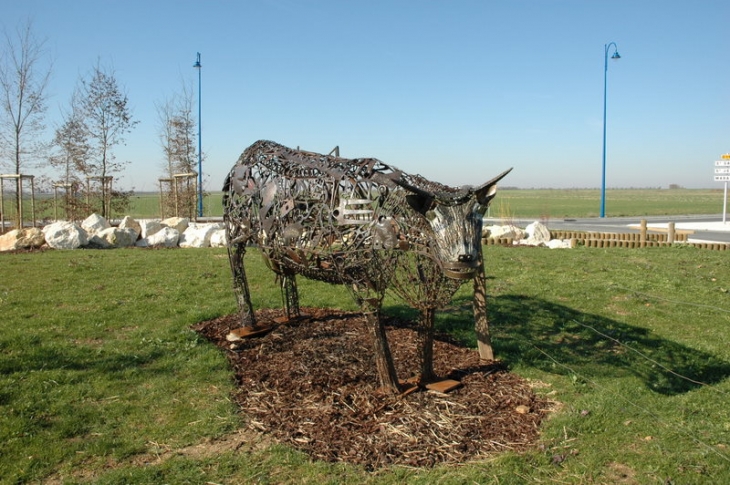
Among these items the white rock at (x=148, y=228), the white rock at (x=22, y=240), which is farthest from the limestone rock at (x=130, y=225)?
the white rock at (x=22, y=240)

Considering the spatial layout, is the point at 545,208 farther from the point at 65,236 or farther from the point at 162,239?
the point at 65,236

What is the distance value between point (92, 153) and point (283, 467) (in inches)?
802

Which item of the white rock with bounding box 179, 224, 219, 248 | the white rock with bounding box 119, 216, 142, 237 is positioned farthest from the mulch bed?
the white rock with bounding box 119, 216, 142, 237

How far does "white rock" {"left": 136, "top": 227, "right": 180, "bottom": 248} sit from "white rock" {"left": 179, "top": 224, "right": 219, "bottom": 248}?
0.24m

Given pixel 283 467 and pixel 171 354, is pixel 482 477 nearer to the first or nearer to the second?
pixel 283 467

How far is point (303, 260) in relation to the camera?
17.9ft

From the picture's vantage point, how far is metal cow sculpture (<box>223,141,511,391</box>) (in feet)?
14.1

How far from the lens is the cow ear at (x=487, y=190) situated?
14.0 ft

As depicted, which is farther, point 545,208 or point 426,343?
point 545,208

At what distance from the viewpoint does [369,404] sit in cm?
493

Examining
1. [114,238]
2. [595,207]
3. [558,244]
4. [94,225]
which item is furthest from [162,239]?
[595,207]

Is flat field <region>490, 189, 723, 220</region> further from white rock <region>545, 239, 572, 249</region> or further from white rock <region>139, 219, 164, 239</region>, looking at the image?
white rock <region>139, 219, 164, 239</region>

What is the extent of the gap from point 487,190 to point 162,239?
43.9 feet

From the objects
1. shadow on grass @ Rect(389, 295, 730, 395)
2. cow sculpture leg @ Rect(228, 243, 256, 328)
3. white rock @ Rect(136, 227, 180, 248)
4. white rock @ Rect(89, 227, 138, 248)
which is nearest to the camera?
Answer: shadow on grass @ Rect(389, 295, 730, 395)
